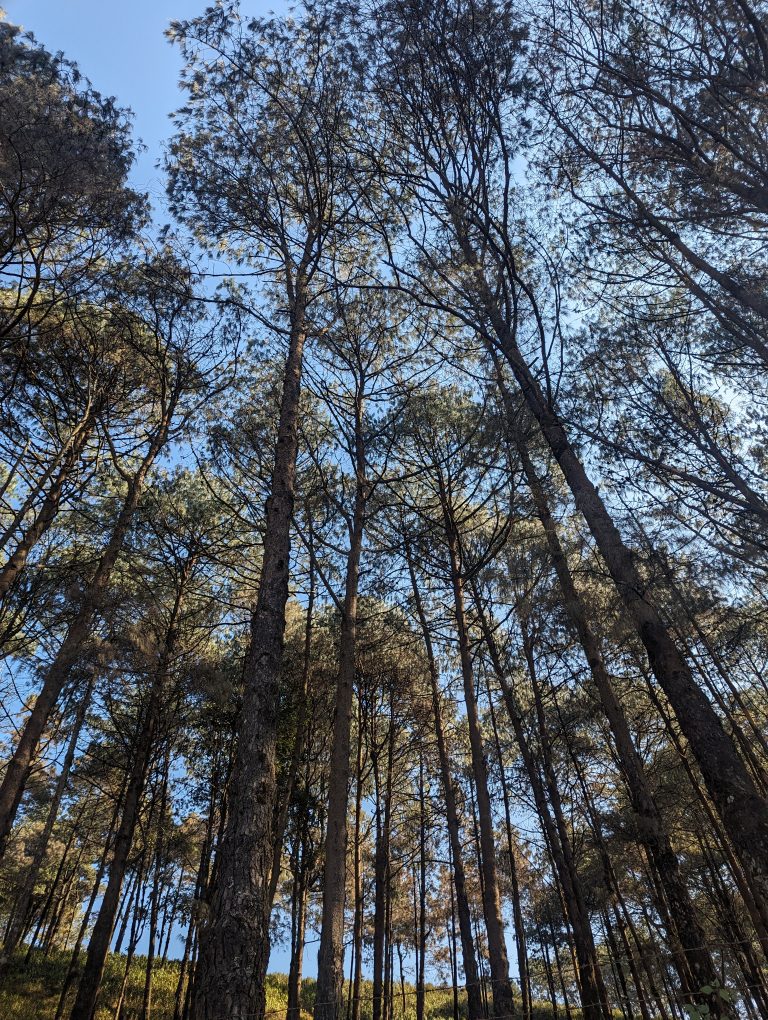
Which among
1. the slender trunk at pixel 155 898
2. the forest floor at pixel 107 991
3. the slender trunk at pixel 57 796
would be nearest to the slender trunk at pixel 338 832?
the slender trunk at pixel 57 796

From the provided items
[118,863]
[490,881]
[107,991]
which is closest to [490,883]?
[490,881]

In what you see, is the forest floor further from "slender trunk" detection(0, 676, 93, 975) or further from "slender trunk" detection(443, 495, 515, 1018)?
"slender trunk" detection(443, 495, 515, 1018)

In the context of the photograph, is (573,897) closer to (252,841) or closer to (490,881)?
(490,881)

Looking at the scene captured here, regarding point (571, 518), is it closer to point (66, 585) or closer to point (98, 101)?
point (66, 585)

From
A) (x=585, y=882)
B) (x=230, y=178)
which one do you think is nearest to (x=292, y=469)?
(x=230, y=178)

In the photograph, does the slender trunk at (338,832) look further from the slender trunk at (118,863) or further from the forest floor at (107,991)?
the forest floor at (107,991)

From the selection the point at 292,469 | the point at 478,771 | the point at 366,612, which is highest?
the point at 366,612

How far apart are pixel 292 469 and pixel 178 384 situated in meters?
4.36

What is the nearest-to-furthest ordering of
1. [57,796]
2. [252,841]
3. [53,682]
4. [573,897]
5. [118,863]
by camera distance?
[252,841]
[53,682]
[118,863]
[573,897]
[57,796]

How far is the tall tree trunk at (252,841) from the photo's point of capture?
353cm

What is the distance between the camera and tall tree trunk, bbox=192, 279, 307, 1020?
11.6 feet

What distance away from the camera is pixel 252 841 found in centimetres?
403

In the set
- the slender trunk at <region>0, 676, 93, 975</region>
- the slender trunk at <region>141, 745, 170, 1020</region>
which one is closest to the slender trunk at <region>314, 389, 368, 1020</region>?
the slender trunk at <region>0, 676, 93, 975</region>

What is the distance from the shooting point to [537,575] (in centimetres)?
909
